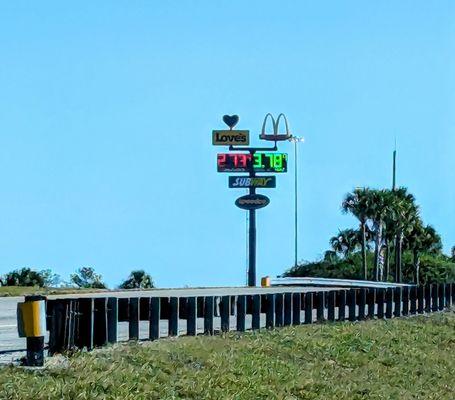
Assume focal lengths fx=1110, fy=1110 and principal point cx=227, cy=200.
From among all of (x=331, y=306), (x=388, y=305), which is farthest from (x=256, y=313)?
(x=388, y=305)

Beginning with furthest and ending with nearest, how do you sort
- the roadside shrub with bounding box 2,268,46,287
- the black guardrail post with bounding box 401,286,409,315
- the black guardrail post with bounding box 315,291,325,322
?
1. the roadside shrub with bounding box 2,268,46,287
2. the black guardrail post with bounding box 401,286,409,315
3. the black guardrail post with bounding box 315,291,325,322

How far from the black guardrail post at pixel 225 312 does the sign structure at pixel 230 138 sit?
64.8m

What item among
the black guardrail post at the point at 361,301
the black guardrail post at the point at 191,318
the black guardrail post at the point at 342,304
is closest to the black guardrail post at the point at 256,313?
the black guardrail post at the point at 191,318

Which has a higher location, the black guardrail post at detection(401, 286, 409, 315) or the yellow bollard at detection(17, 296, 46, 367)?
the yellow bollard at detection(17, 296, 46, 367)

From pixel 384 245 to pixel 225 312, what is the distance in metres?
82.5

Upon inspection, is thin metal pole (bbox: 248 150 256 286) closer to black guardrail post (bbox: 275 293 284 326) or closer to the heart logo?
the heart logo

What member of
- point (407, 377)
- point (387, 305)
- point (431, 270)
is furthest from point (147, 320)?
point (431, 270)

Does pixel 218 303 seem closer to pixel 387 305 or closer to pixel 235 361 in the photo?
pixel 235 361

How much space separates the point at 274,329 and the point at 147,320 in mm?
3774

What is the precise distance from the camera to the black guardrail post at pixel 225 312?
1816 cm

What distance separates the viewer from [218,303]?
730 inches

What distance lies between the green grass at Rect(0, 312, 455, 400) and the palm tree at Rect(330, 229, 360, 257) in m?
84.2

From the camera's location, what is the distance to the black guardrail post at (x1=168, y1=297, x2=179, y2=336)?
16469 millimetres

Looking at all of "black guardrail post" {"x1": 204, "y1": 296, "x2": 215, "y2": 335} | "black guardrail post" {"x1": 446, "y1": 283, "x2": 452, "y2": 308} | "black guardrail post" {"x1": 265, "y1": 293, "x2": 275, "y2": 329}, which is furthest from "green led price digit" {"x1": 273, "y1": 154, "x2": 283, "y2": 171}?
"black guardrail post" {"x1": 204, "y1": 296, "x2": 215, "y2": 335}
